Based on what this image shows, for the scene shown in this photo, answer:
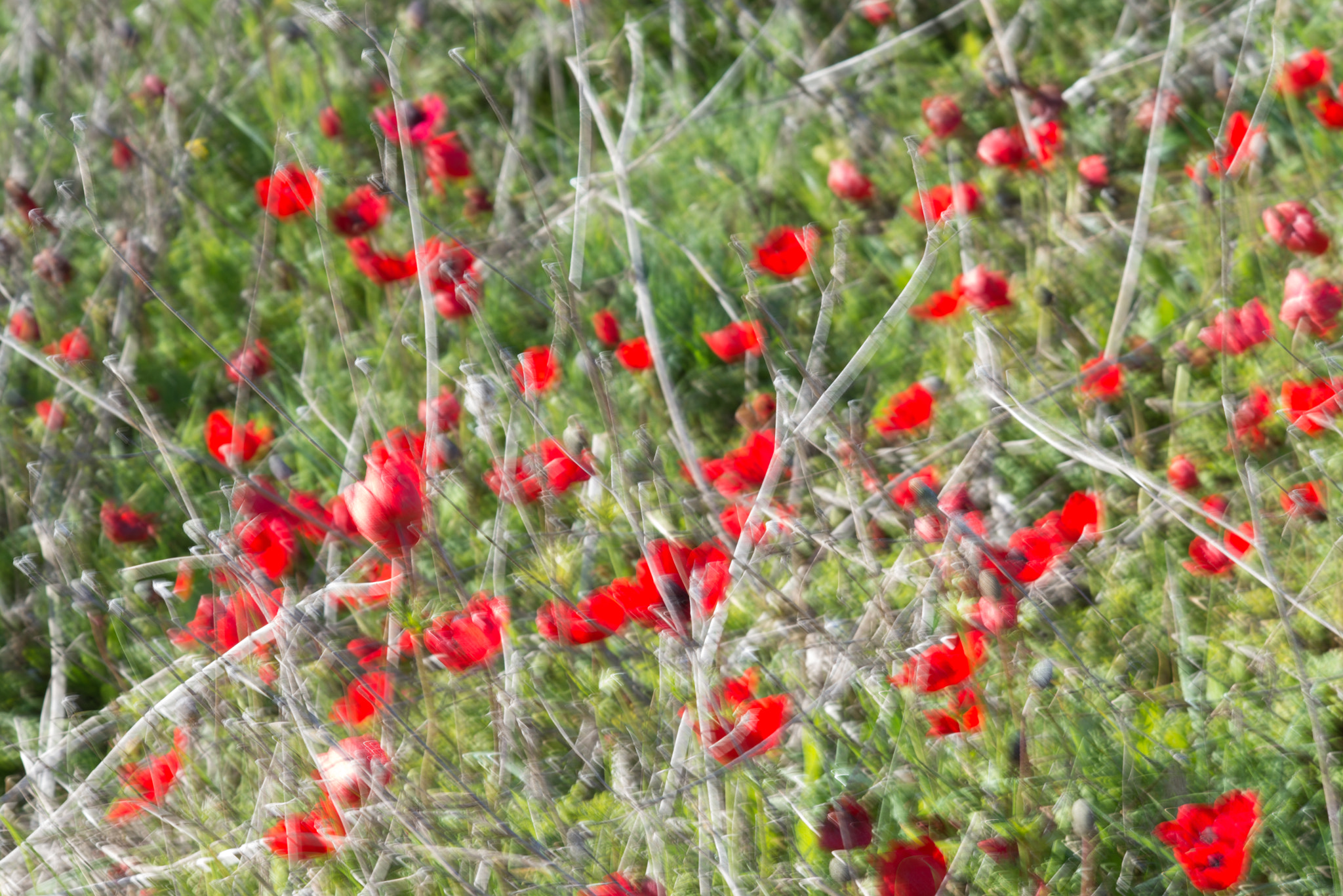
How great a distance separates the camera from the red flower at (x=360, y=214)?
1910 millimetres

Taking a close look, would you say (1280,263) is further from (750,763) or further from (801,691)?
(750,763)

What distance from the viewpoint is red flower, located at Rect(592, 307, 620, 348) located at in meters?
1.71

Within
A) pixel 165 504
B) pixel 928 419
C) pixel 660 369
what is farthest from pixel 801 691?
pixel 165 504

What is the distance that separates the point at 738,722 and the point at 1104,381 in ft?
2.15

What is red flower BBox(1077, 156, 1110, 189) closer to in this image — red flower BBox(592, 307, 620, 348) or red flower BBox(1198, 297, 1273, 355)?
red flower BBox(1198, 297, 1273, 355)

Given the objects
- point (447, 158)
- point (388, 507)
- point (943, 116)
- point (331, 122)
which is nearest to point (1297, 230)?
point (943, 116)

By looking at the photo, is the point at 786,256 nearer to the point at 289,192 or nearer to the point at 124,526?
the point at 289,192

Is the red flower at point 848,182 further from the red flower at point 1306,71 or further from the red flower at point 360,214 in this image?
the red flower at point 360,214

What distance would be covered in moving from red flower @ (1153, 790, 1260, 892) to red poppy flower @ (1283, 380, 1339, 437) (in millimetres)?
390

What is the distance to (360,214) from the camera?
6.31 ft

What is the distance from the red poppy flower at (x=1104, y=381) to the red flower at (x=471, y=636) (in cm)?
71

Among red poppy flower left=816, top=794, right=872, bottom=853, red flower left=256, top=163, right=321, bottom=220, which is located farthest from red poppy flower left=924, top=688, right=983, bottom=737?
red flower left=256, top=163, right=321, bottom=220

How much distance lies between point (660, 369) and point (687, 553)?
0.19 metres

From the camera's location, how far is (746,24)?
7.23 feet
